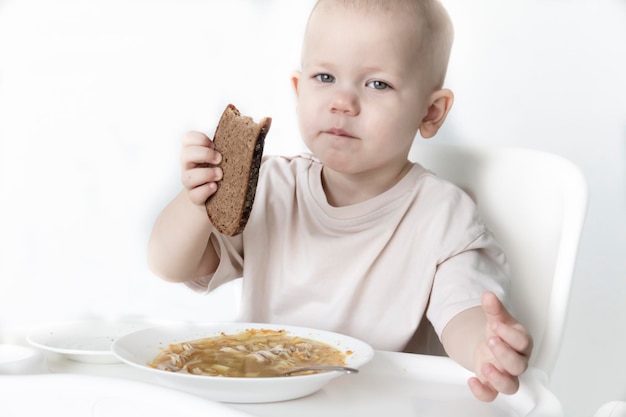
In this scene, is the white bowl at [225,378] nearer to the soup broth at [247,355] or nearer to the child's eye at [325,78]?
the soup broth at [247,355]

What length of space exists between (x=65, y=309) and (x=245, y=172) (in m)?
1.43

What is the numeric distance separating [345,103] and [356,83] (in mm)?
48

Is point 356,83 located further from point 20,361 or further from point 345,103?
point 20,361

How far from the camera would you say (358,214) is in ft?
4.20

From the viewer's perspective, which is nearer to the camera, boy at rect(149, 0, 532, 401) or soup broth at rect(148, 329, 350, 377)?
soup broth at rect(148, 329, 350, 377)

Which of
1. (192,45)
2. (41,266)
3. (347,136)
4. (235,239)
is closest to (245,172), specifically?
(347,136)

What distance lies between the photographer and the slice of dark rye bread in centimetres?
100

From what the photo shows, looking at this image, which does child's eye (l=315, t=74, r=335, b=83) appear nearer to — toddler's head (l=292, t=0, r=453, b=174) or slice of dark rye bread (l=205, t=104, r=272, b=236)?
toddler's head (l=292, t=0, r=453, b=174)

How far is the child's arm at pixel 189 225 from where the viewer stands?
109 centimetres

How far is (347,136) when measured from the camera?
1175mm

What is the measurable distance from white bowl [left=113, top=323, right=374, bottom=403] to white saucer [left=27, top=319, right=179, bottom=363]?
5 centimetres

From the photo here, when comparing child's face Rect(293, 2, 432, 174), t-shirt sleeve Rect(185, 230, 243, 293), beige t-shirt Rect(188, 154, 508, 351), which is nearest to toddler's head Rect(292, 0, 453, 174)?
child's face Rect(293, 2, 432, 174)

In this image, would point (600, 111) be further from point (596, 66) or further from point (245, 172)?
point (245, 172)

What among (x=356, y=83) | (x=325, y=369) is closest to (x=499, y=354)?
(x=325, y=369)
